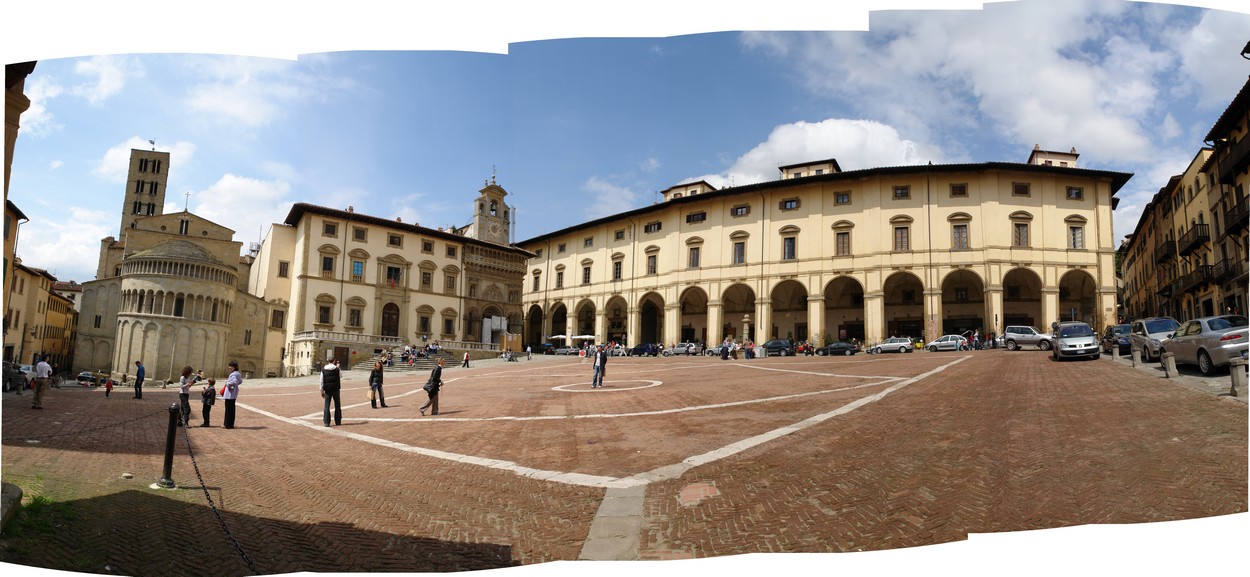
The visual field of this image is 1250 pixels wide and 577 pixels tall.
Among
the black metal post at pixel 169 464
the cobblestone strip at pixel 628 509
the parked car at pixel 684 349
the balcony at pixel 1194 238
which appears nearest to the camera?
the cobblestone strip at pixel 628 509

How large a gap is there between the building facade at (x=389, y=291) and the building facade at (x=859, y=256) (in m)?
10.4

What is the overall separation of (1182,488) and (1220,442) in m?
1.63

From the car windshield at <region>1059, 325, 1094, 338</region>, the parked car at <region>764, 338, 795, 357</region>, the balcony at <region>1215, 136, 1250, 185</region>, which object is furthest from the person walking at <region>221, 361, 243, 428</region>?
the parked car at <region>764, 338, 795, 357</region>

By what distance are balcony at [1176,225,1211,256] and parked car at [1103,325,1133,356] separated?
12.3m

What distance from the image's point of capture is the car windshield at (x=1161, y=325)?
18.4 metres

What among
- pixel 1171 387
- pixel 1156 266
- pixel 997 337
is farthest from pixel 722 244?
pixel 1171 387

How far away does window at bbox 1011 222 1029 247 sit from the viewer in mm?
41875

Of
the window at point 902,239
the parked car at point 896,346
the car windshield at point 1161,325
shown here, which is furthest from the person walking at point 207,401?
the window at point 902,239

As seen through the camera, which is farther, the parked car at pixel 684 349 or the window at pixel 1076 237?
the parked car at pixel 684 349

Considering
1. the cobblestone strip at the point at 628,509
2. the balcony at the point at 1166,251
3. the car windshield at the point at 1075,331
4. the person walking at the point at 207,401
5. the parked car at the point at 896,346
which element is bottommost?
the cobblestone strip at the point at 628,509

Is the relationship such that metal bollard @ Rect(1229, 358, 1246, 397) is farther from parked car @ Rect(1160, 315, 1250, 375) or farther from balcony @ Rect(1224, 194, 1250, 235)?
balcony @ Rect(1224, 194, 1250, 235)

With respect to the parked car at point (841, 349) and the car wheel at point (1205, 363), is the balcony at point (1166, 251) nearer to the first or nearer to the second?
the car wheel at point (1205, 363)

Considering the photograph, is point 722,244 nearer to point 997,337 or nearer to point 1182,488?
point 997,337

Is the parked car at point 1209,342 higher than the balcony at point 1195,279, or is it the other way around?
the balcony at point 1195,279
